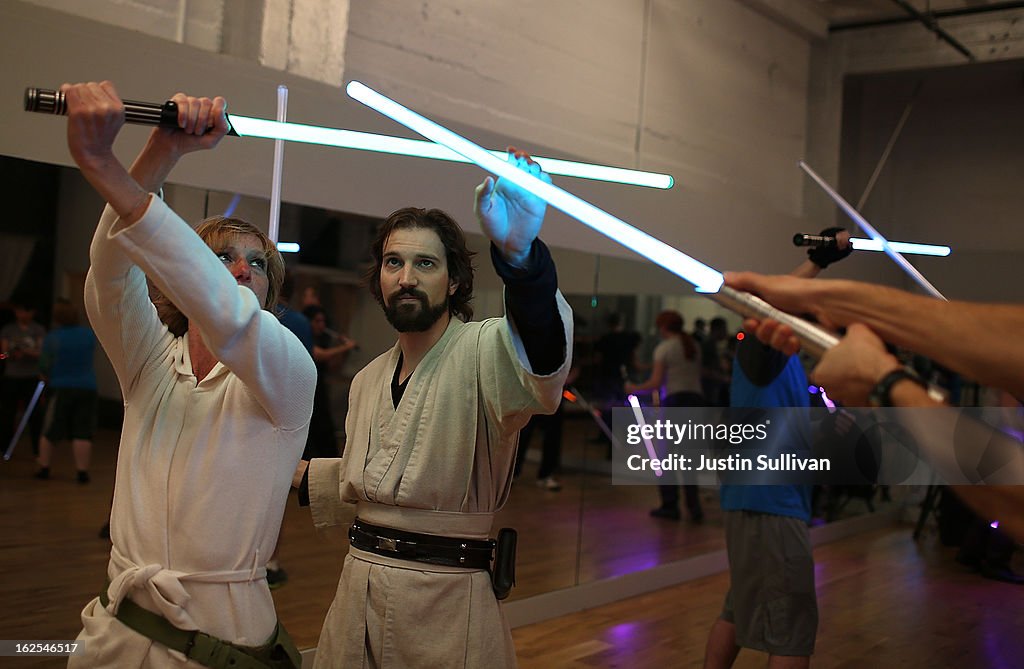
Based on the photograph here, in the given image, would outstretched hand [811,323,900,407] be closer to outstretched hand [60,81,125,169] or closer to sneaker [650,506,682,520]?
outstretched hand [60,81,125,169]

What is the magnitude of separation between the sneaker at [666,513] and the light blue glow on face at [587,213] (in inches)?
177

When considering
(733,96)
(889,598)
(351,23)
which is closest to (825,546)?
(889,598)

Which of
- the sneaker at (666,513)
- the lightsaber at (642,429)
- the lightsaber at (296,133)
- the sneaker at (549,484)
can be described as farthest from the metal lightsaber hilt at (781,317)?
the sneaker at (666,513)

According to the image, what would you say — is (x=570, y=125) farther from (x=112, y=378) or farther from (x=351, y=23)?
(x=112, y=378)

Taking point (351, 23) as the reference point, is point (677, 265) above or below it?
below

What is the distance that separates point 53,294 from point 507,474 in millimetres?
1824

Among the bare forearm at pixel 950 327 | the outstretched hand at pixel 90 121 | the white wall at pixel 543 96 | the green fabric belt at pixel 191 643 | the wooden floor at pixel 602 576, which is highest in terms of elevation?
the white wall at pixel 543 96

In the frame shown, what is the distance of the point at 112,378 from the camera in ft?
9.82

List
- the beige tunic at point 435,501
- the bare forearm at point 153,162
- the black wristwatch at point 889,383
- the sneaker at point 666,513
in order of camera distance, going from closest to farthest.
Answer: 1. the black wristwatch at point 889,383
2. the bare forearm at point 153,162
3. the beige tunic at point 435,501
4. the sneaker at point 666,513

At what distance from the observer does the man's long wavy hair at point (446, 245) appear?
2076 millimetres

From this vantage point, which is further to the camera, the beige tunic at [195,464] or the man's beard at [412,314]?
the man's beard at [412,314]

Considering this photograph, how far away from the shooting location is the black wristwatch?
1140mm

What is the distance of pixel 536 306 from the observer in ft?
5.17

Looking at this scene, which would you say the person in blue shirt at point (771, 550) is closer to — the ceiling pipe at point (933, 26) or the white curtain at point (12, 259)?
the white curtain at point (12, 259)
